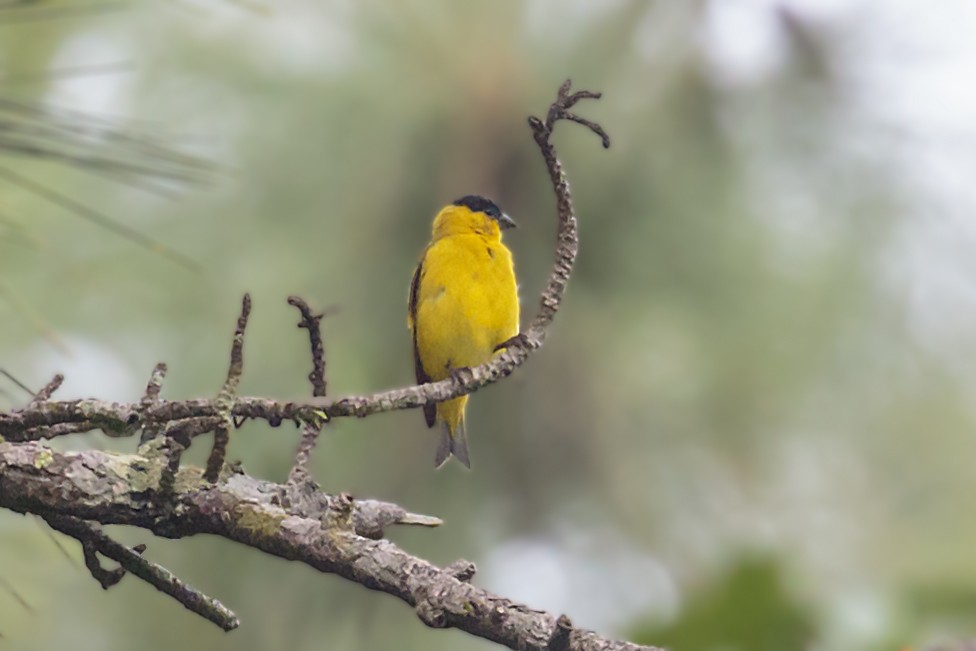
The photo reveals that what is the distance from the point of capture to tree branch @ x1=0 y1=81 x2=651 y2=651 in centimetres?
140

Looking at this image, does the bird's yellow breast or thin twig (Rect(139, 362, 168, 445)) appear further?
the bird's yellow breast

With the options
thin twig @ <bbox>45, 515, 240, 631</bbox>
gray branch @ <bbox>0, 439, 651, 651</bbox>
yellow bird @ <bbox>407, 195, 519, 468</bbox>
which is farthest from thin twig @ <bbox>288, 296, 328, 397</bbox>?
yellow bird @ <bbox>407, 195, 519, 468</bbox>

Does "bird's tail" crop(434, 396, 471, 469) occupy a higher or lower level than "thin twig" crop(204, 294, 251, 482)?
higher

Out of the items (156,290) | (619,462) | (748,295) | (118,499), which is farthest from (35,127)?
(748,295)

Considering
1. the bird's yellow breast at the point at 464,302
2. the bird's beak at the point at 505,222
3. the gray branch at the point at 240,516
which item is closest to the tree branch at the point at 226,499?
the gray branch at the point at 240,516

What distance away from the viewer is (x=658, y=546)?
3990mm

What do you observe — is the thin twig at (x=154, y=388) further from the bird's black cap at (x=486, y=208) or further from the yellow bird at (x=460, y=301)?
the bird's black cap at (x=486, y=208)

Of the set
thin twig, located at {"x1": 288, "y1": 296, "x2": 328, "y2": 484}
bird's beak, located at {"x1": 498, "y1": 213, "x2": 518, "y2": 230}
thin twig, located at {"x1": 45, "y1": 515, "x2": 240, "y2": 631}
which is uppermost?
bird's beak, located at {"x1": 498, "y1": 213, "x2": 518, "y2": 230}

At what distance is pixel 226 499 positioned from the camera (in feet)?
4.97

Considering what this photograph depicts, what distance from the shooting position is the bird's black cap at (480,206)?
3.28 m

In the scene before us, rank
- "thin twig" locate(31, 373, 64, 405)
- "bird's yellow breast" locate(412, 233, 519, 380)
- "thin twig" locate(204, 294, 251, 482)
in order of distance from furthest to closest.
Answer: "bird's yellow breast" locate(412, 233, 519, 380)
"thin twig" locate(31, 373, 64, 405)
"thin twig" locate(204, 294, 251, 482)

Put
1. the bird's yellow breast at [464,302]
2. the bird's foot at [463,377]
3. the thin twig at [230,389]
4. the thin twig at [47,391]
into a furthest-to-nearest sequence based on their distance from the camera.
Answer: the bird's yellow breast at [464,302], the bird's foot at [463,377], the thin twig at [47,391], the thin twig at [230,389]

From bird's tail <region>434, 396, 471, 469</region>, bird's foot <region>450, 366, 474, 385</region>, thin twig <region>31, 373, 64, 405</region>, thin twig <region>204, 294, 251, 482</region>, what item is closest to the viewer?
thin twig <region>204, 294, 251, 482</region>

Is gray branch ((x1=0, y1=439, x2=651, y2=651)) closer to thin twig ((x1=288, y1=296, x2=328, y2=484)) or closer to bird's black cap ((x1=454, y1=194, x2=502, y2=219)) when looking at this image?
thin twig ((x1=288, y1=296, x2=328, y2=484))
